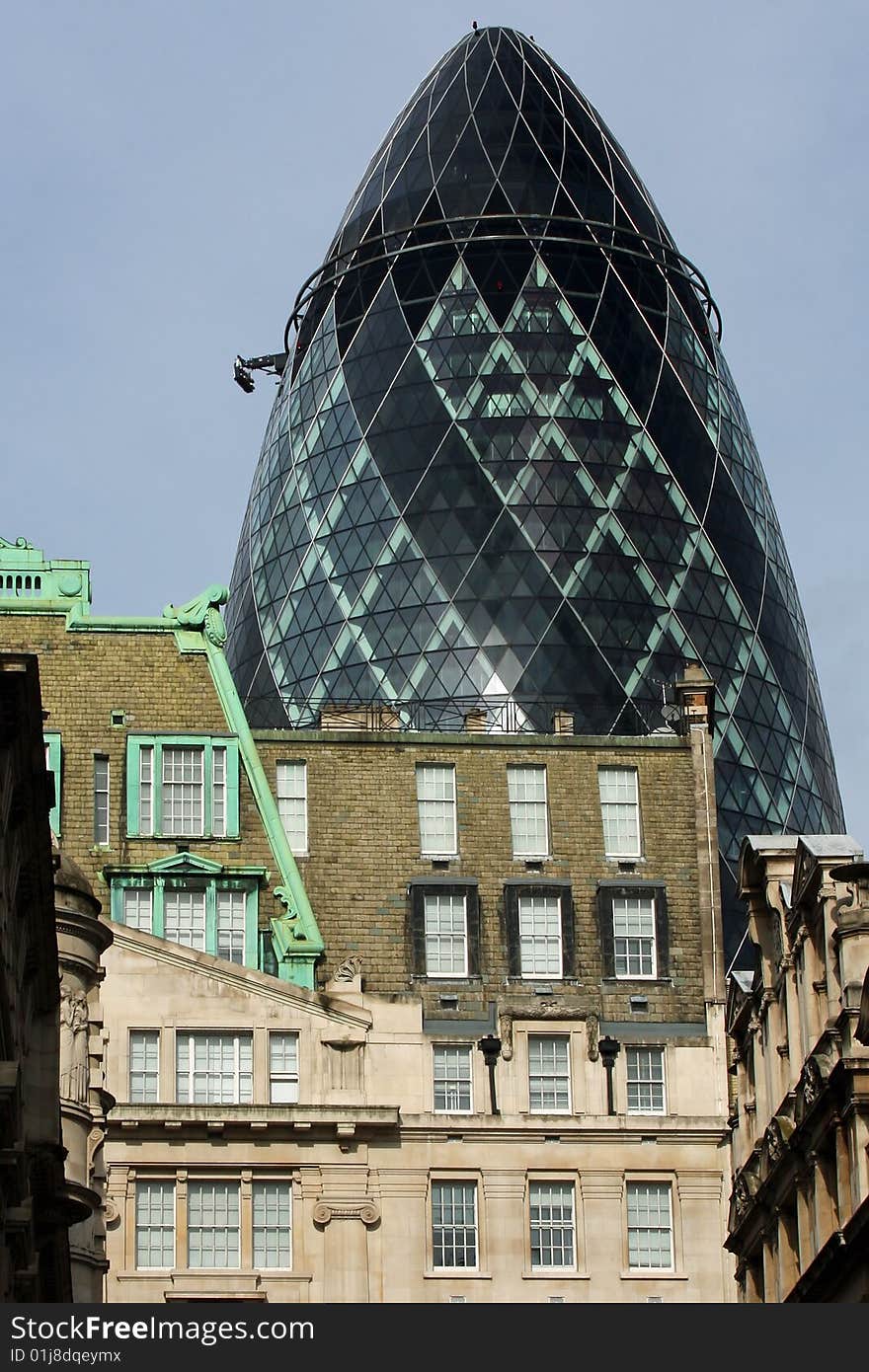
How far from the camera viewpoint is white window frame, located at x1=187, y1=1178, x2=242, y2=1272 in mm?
66562

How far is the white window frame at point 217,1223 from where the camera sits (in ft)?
218

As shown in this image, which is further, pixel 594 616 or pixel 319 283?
pixel 319 283

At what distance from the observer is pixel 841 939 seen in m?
46.7

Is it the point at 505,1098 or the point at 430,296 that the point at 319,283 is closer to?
the point at 430,296

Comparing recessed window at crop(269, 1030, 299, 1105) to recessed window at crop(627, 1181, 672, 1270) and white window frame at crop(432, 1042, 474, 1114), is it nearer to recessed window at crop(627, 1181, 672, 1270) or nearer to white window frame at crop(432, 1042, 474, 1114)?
white window frame at crop(432, 1042, 474, 1114)

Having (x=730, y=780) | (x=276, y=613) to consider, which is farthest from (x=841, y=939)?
(x=276, y=613)

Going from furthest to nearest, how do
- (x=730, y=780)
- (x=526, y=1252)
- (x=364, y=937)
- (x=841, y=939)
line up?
(x=730, y=780)
(x=364, y=937)
(x=526, y=1252)
(x=841, y=939)

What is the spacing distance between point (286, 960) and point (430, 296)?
181 ft

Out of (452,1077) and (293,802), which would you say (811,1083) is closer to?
(452,1077)

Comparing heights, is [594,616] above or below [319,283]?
below

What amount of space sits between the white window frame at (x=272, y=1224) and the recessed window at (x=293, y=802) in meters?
9.94

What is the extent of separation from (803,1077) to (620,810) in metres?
28.8

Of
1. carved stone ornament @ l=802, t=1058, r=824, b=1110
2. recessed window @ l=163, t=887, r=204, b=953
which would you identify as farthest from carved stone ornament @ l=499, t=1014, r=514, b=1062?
carved stone ornament @ l=802, t=1058, r=824, b=1110

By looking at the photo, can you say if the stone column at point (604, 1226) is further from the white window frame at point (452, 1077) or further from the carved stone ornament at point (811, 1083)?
the carved stone ornament at point (811, 1083)
